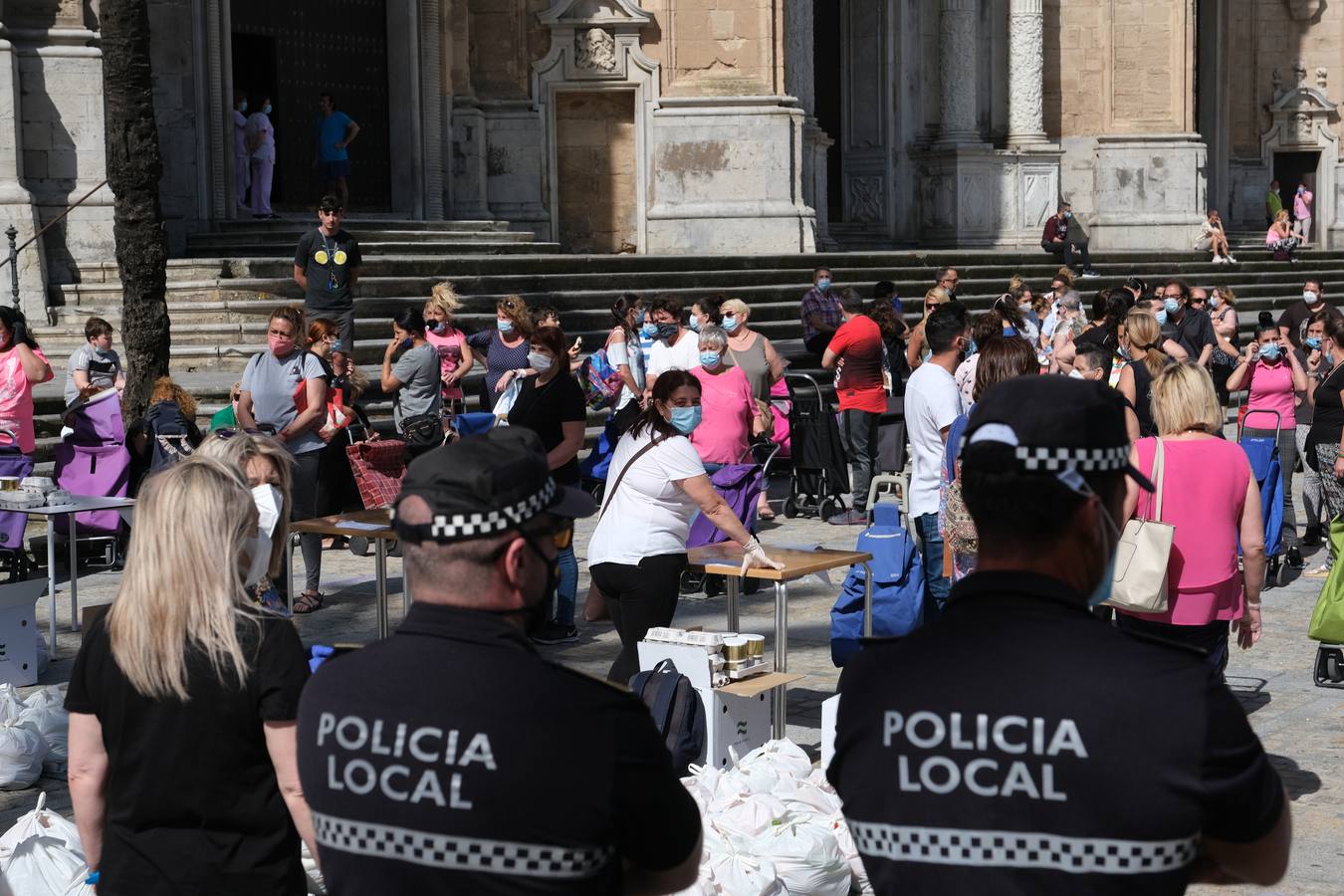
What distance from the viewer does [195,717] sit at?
3.37 metres

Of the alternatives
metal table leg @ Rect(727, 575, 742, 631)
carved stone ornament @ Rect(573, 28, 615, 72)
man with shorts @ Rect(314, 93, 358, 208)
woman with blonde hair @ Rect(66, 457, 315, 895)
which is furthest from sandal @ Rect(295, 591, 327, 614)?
carved stone ornament @ Rect(573, 28, 615, 72)

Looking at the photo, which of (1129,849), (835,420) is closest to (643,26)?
(835,420)

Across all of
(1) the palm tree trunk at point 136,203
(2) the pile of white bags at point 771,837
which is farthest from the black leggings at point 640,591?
(1) the palm tree trunk at point 136,203

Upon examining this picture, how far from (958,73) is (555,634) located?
22351 mm

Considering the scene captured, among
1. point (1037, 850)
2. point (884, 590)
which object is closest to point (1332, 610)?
point (884, 590)

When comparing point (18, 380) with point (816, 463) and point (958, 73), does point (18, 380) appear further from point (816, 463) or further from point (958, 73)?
point (958, 73)

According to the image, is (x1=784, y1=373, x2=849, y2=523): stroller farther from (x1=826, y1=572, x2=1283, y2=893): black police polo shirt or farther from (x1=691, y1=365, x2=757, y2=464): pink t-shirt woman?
(x1=826, y1=572, x2=1283, y2=893): black police polo shirt

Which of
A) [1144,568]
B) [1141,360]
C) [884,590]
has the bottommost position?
[884,590]

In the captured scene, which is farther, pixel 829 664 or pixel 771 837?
pixel 829 664

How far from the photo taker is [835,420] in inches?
532

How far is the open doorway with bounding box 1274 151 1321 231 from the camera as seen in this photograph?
38.2 metres

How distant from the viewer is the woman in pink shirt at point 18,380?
37.1ft

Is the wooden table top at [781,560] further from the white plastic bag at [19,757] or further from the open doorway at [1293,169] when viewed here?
→ the open doorway at [1293,169]

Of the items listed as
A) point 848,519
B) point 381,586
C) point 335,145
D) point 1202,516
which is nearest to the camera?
point 1202,516
